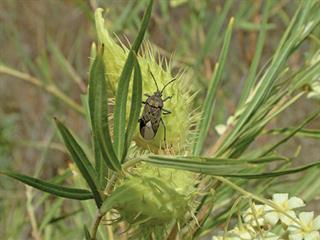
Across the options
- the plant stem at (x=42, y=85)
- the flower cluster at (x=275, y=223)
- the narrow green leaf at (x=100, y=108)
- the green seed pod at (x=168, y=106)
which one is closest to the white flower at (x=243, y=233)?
the flower cluster at (x=275, y=223)

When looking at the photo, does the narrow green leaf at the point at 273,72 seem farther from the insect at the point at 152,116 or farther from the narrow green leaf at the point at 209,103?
the insect at the point at 152,116

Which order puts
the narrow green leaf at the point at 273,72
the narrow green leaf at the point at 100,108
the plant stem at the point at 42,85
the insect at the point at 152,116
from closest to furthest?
1. the narrow green leaf at the point at 100,108
2. the insect at the point at 152,116
3. the narrow green leaf at the point at 273,72
4. the plant stem at the point at 42,85

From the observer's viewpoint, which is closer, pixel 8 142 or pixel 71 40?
pixel 8 142

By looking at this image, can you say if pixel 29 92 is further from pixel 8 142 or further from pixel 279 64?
pixel 279 64

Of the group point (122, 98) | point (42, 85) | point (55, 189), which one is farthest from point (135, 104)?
point (42, 85)

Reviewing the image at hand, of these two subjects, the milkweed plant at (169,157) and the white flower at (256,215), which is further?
the white flower at (256,215)

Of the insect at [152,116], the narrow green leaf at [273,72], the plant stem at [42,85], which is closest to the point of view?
the insect at [152,116]

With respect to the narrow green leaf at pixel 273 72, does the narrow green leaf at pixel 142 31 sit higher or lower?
higher

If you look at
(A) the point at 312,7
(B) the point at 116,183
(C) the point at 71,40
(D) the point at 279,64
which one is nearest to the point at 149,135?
(B) the point at 116,183

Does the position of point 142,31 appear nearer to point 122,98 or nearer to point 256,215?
point 122,98
